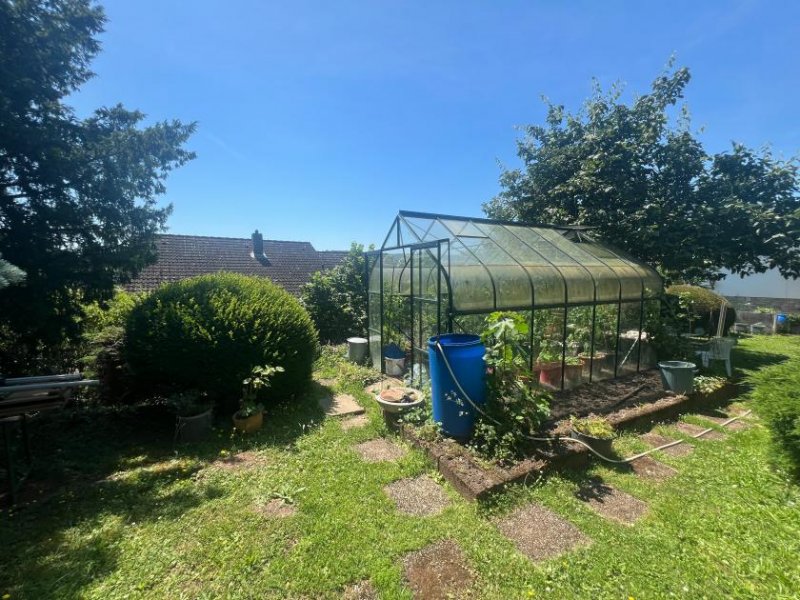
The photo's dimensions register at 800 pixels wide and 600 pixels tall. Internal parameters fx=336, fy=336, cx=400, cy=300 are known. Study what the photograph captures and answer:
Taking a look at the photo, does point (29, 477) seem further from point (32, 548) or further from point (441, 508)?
point (441, 508)

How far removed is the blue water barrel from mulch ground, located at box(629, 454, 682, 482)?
184cm

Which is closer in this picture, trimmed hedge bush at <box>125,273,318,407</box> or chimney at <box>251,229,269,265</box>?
trimmed hedge bush at <box>125,273,318,407</box>

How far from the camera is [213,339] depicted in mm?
4953

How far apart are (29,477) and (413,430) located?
4.26 meters

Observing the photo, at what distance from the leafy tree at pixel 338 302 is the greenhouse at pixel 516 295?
2681 millimetres

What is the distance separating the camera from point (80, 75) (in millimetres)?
4746

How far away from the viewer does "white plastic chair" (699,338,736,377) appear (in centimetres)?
695

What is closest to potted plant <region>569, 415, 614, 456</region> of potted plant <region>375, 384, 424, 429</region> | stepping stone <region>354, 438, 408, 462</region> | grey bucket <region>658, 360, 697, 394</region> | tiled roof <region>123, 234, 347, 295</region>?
potted plant <region>375, 384, 424, 429</region>

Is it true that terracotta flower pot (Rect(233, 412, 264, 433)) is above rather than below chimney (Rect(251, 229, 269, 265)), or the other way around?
below

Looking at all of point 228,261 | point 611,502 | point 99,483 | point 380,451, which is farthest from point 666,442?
point 228,261

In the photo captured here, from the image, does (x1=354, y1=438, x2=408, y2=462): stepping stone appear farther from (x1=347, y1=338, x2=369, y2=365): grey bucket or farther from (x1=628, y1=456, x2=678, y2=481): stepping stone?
(x1=347, y1=338, x2=369, y2=365): grey bucket

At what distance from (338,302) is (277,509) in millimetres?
7678

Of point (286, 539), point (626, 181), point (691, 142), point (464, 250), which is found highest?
point (691, 142)

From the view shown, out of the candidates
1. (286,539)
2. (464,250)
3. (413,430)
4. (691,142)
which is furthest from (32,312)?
(691,142)
